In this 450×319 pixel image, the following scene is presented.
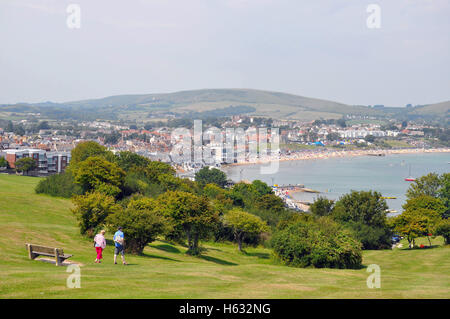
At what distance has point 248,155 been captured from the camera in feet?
507

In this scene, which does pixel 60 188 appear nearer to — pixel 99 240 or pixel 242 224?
pixel 242 224

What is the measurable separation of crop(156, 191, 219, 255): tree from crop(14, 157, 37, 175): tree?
5044cm

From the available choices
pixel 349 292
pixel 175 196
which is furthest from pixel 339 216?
pixel 349 292

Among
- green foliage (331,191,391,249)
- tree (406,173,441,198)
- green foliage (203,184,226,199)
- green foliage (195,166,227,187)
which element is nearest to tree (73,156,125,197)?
green foliage (203,184,226,199)

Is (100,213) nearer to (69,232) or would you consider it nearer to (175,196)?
(69,232)

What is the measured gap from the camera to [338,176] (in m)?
121

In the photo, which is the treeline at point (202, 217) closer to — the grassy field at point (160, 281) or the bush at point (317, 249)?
the bush at point (317, 249)

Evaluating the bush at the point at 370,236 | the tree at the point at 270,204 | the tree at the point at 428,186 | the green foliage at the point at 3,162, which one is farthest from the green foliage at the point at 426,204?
the green foliage at the point at 3,162

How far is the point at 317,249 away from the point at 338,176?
4060 inches

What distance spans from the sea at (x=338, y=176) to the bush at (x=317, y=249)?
5340cm

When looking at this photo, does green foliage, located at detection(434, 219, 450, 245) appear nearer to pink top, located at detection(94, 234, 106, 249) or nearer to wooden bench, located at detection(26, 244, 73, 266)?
pink top, located at detection(94, 234, 106, 249)

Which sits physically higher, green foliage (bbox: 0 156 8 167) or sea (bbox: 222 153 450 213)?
green foliage (bbox: 0 156 8 167)

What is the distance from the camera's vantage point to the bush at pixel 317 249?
20.7 m

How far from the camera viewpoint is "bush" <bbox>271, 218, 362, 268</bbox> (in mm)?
20703
